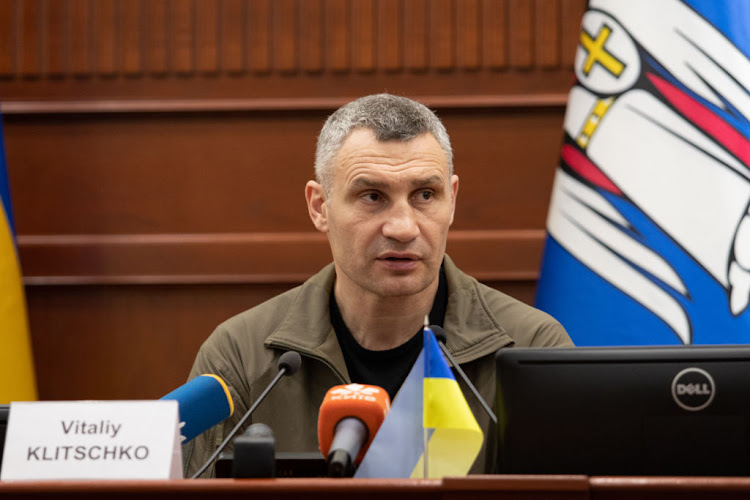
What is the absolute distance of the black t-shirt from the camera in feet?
5.59

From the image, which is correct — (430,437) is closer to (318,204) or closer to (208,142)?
(318,204)

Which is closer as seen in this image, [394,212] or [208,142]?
[394,212]

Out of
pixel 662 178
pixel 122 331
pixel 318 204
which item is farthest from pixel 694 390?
pixel 122 331

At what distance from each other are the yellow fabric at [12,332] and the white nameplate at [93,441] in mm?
1453

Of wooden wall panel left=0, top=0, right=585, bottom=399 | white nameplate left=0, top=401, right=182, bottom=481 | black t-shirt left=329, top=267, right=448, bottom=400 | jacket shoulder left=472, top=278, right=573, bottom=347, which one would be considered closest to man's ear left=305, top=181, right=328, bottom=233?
black t-shirt left=329, top=267, right=448, bottom=400

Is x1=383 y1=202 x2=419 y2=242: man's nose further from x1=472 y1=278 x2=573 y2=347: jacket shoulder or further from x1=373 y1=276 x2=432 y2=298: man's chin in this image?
x1=472 y1=278 x2=573 y2=347: jacket shoulder

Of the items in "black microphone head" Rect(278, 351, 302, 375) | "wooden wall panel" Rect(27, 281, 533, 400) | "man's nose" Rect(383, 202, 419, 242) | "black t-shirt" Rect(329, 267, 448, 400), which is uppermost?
"man's nose" Rect(383, 202, 419, 242)

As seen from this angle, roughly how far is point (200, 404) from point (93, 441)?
0.70 feet

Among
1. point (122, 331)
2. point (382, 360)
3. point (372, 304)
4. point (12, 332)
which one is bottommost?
point (122, 331)

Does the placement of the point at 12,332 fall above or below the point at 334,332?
below

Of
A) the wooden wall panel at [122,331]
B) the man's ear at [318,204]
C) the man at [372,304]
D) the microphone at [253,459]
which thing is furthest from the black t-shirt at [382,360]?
the wooden wall panel at [122,331]

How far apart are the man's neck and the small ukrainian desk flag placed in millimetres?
717

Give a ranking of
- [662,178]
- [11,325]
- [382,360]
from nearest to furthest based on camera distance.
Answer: [382,360], [662,178], [11,325]

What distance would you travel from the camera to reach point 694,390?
91cm
